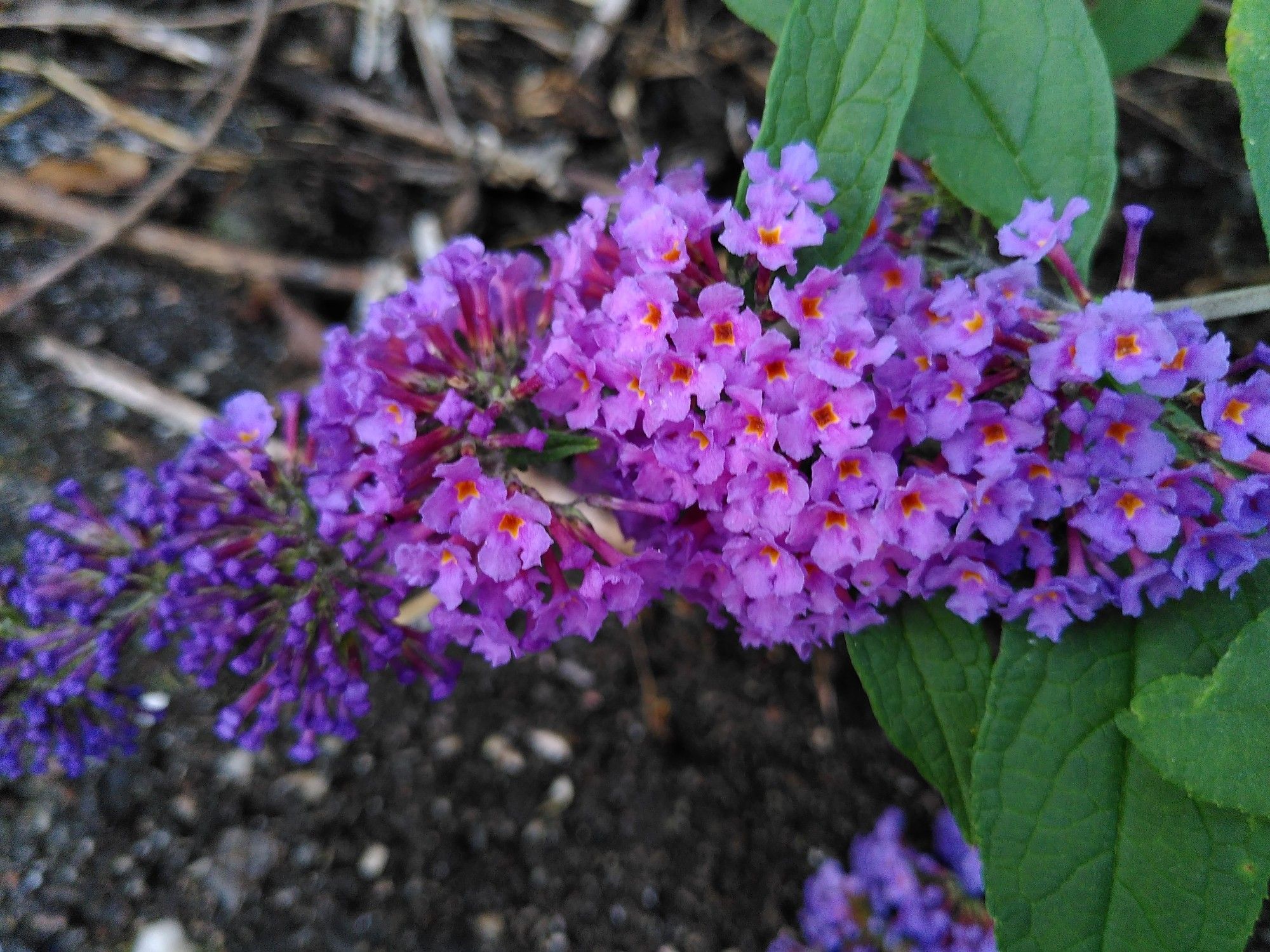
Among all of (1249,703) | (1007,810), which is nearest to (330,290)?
(1007,810)

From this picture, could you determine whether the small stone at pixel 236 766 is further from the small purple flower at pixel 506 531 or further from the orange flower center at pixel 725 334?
the orange flower center at pixel 725 334

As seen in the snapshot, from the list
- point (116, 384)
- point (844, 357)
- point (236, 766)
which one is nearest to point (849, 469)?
point (844, 357)

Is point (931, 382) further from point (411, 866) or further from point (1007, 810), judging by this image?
point (411, 866)

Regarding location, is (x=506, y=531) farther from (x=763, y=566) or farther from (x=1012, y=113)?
(x=1012, y=113)

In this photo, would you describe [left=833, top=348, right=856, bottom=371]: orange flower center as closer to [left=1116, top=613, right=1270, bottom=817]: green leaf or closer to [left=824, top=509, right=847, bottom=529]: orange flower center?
[left=824, top=509, right=847, bottom=529]: orange flower center

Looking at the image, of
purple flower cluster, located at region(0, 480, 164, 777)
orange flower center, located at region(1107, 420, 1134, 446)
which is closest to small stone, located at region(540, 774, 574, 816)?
purple flower cluster, located at region(0, 480, 164, 777)

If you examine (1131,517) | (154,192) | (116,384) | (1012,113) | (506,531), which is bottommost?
(116,384)

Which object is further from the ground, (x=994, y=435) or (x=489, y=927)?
(x=994, y=435)
